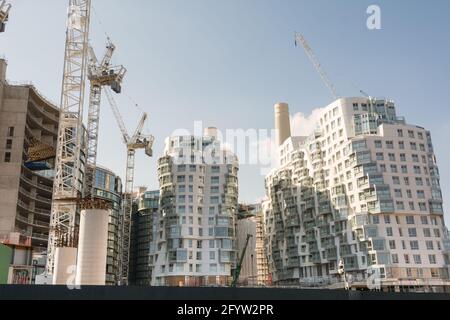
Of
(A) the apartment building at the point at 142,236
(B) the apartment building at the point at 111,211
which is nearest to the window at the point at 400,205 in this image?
(A) the apartment building at the point at 142,236

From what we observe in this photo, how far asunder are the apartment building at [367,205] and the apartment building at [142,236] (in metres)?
59.3

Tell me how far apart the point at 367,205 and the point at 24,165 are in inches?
3203

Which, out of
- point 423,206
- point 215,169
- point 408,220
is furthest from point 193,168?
point 423,206

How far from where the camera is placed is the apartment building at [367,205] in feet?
345

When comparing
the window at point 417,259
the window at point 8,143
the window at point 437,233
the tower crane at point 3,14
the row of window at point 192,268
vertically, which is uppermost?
the tower crane at point 3,14

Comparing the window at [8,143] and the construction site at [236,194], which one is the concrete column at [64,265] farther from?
the window at [8,143]

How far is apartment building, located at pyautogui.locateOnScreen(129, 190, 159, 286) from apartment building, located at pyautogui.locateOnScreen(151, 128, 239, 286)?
40329 mm

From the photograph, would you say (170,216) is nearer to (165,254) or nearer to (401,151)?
(165,254)

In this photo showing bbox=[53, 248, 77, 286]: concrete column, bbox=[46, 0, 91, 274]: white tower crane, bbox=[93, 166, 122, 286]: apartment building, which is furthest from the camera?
bbox=[93, 166, 122, 286]: apartment building

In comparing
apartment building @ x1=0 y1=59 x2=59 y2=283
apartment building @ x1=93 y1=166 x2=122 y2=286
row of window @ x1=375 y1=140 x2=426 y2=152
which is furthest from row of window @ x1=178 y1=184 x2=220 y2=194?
row of window @ x1=375 y1=140 x2=426 y2=152

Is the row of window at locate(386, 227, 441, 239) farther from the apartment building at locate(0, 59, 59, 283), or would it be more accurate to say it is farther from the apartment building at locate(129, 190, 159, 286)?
the apartment building at locate(129, 190, 159, 286)

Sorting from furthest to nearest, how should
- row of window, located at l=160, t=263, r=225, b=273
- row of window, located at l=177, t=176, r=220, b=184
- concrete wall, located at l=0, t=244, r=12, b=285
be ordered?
1. row of window, located at l=177, t=176, r=220, b=184
2. row of window, located at l=160, t=263, r=225, b=273
3. concrete wall, located at l=0, t=244, r=12, b=285

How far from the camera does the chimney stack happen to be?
170125 millimetres
